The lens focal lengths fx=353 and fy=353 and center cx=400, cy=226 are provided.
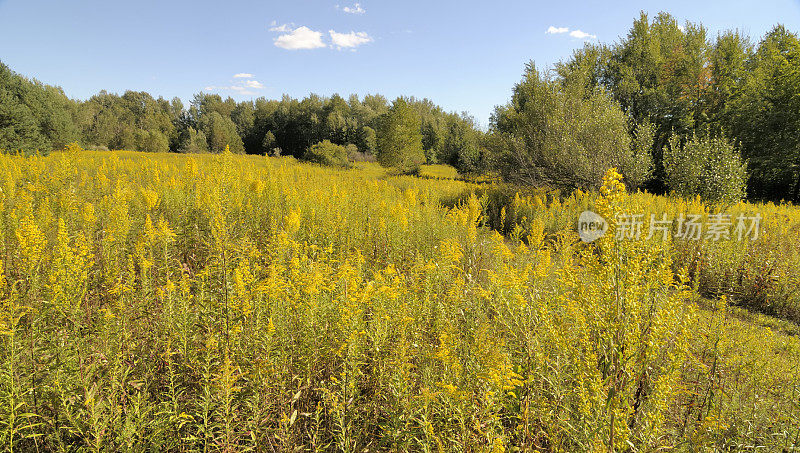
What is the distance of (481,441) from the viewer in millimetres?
1896

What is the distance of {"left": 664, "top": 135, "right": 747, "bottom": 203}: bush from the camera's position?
10484 millimetres

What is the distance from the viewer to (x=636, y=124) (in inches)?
766

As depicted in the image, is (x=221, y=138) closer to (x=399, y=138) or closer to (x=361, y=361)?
(x=399, y=138)

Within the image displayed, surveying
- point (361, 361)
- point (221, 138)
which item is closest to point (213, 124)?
point (221, 138)

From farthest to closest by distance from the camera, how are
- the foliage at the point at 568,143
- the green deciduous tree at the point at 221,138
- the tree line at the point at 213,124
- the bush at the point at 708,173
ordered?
the green deciduous tree at the point at 221,138 → the tree line at the point at 213,124 → the foliage at the point at 568,143 → the bush at the point at 708,173

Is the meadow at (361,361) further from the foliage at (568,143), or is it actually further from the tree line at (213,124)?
the tree line at (213,124)

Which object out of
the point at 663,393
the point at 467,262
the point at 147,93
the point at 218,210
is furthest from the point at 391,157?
the point at 147,93

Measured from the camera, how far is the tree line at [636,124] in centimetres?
1098

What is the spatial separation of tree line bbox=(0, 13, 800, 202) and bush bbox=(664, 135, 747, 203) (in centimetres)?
4

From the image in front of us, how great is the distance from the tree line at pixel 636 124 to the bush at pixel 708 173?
37mm

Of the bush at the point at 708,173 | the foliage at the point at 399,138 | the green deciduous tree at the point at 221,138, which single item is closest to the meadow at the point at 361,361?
the bush at the point at 708,173

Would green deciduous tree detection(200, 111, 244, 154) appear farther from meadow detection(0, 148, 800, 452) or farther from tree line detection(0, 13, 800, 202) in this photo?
meadow detection(0, 148, 800, 452)

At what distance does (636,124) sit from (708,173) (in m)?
10.3

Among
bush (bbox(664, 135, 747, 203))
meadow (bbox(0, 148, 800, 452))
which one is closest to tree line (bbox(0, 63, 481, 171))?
bush (bbox(664, 135, 747, 203))
